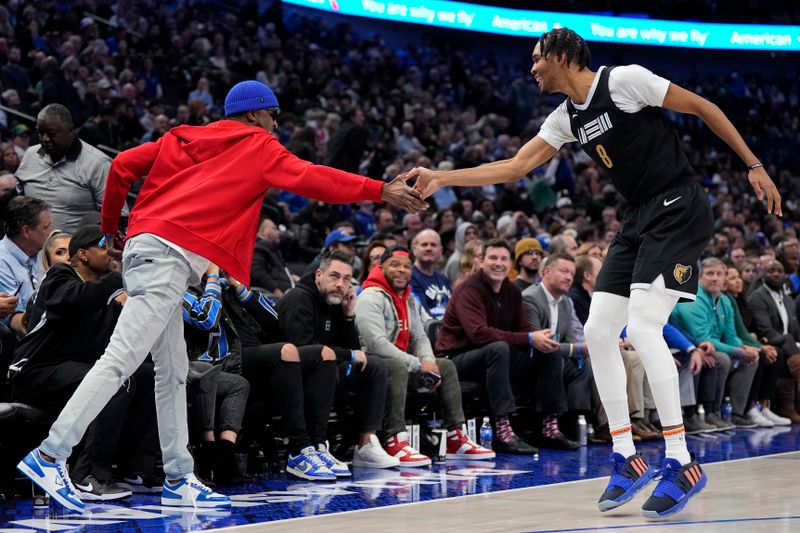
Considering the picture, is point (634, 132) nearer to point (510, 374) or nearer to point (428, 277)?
point (510, 374)

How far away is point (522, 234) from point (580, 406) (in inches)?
200

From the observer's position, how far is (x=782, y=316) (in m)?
9.52

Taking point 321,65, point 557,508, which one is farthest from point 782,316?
point 321,65

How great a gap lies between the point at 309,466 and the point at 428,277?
109 inches

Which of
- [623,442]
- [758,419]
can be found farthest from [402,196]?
[758,419]

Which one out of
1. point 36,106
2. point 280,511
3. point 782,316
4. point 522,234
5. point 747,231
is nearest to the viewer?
point 280,511

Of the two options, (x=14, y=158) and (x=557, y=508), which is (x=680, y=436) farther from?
(x=14, y=158)

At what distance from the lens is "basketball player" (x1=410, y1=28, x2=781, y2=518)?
419 cm

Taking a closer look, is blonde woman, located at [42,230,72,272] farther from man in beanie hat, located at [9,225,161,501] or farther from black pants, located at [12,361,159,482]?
black pants, located at [12,361,159,482]

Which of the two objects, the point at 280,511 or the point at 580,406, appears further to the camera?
the point at 580,406

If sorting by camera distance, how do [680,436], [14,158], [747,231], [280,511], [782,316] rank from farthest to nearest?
[747,231]
[782,316]
[14,158]
[280,511]
[680,436]

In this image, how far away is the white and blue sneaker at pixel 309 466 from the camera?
5.52m

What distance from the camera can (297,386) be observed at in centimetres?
570

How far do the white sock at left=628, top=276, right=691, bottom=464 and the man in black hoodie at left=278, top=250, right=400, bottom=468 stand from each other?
2.20m
